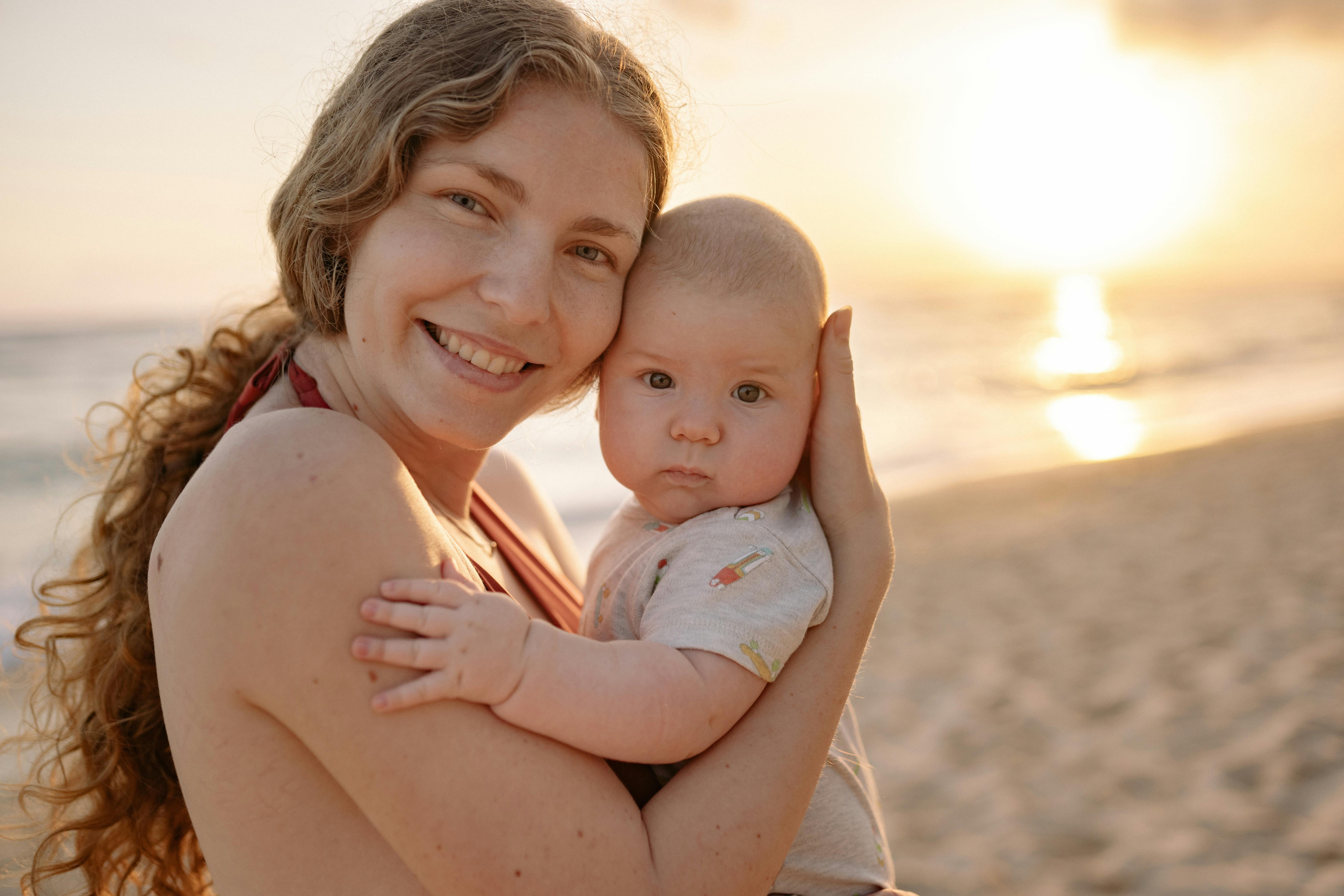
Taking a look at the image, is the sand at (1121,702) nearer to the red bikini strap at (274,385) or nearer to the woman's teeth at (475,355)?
the woman's teeth at (475,355)

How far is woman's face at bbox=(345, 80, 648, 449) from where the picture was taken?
168 cm

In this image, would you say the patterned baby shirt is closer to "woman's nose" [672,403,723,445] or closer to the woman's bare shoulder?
"woman's nose" [672,403,723,445]

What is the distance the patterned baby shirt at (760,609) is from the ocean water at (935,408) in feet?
2.38

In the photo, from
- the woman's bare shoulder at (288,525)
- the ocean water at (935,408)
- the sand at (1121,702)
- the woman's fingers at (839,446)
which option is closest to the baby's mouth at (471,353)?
the woman's bare shoulder at (288,525)

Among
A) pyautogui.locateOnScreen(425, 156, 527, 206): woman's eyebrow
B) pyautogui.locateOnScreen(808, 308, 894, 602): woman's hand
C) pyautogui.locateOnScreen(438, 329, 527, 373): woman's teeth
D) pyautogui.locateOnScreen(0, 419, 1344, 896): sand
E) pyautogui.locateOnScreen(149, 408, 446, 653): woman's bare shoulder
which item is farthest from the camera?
pyautogui.locateOnScreen(0, 419, 1344, 896): sand

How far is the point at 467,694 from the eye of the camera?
1.39 meters

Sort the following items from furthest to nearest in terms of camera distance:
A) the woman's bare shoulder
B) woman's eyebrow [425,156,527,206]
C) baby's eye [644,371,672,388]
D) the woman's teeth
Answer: baby's eye [644,371,672,388]
the woman's teeth
woman's eyebrow [425,156,527,206]
the woman's bare shoulder

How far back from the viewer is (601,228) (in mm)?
1828

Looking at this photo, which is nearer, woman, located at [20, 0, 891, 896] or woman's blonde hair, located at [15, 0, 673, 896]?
woman, located at [20, 0, 891, 896]

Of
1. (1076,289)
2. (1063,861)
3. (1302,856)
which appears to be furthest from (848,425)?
(1076,289)

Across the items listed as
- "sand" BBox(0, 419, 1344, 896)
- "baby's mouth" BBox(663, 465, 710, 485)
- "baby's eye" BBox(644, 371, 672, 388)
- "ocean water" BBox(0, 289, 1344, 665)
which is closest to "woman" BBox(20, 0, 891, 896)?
"baby's eye" BBox(644, 371, 672, 388)

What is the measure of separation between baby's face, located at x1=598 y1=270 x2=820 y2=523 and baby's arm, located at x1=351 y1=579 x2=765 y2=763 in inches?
19.5

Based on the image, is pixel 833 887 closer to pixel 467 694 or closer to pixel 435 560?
pixel 467 694

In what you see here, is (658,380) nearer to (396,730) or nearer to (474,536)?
(474,536)
